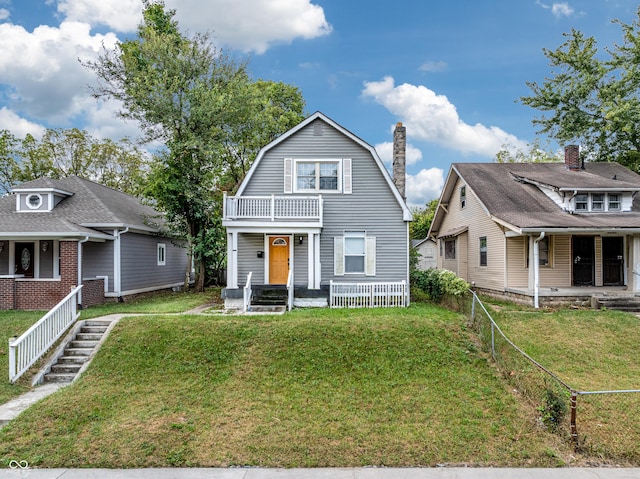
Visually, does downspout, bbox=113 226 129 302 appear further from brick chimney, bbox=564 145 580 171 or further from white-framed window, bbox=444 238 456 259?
brick chimney, bbox=564 145 580 171

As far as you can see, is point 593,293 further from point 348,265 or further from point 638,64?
point 638,64

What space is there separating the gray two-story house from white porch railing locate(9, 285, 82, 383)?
5320 millimetres

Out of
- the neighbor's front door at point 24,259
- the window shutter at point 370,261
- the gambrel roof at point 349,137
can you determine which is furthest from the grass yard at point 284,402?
the neighbor's front door at point 24,259

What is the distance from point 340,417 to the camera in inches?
266

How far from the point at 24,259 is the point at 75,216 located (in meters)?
2.49

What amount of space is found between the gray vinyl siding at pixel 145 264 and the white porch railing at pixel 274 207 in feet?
18.3

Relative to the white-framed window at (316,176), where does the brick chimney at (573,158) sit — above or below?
above

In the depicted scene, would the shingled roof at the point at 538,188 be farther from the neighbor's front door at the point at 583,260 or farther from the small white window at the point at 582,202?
the neighbor's front door at the point at 583,260

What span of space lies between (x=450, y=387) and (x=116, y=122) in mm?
19169

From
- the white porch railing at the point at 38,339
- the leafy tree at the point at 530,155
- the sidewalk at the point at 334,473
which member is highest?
the leafy tree at the point at 530,155

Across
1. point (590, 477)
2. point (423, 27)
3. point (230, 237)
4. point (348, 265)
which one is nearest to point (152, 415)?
point (590, 477)

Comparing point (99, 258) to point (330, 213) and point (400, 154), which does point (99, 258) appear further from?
point (400, 154)

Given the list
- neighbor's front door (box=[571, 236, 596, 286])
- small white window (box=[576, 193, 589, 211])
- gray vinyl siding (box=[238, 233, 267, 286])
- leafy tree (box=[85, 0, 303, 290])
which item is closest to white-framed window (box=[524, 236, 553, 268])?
neighbor's front door (box=[571, 236, 596, 286])

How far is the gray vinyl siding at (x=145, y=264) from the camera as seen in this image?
1658 cm
